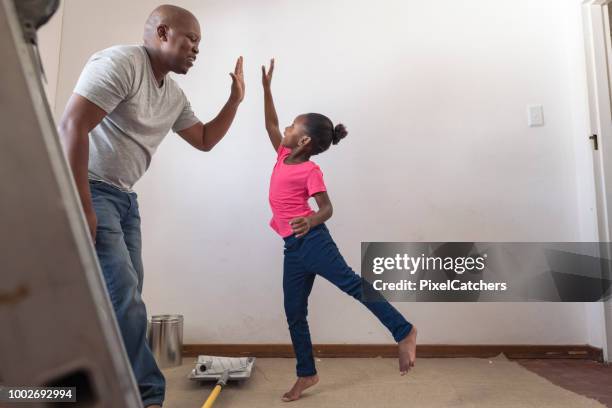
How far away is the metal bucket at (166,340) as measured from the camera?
67.2 inches

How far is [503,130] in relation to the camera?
1.97 meters

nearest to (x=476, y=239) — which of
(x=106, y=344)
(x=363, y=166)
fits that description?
(x=363, y=166)

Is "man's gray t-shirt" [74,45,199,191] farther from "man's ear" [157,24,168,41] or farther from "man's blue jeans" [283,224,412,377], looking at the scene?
"man's blue jeans" [283,224,412,377]

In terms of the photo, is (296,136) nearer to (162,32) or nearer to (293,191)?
(293,191)

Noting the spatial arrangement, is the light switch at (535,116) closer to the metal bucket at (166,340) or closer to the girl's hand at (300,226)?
the girl's hand at (300,226)

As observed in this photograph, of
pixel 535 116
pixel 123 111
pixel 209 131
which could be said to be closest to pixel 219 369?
pixel 209 131

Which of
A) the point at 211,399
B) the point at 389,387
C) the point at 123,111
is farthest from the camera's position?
the point at 389,387

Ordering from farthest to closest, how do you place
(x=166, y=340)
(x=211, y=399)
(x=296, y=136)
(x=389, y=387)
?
(x=166, y=340) → (x=296, y=136) → (x=389, y=387) → (x=211, y=399)

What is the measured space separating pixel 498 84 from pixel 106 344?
2110mm

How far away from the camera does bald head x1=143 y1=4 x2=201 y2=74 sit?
3.61ft

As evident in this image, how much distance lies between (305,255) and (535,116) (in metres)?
1.32

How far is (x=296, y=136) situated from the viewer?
1.61m

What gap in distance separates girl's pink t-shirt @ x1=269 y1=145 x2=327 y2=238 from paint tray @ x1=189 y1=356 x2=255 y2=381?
49cm

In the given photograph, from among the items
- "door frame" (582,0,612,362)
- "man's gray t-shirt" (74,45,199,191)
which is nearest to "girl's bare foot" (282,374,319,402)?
"man's gray t-shirt" (74,45,199,191)
